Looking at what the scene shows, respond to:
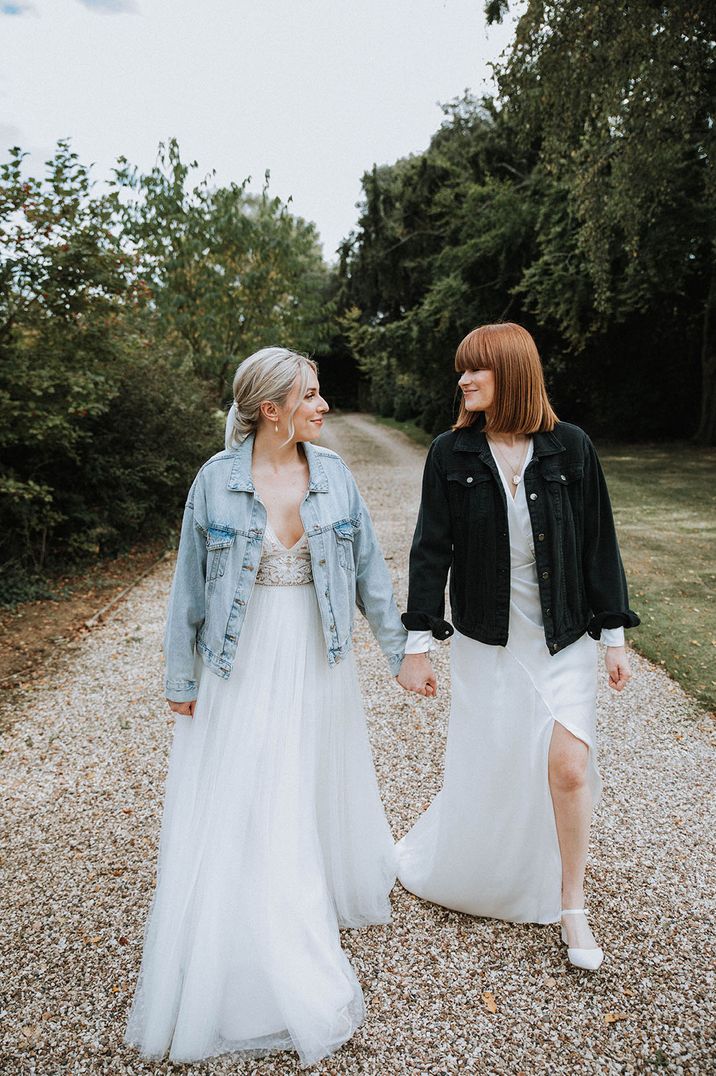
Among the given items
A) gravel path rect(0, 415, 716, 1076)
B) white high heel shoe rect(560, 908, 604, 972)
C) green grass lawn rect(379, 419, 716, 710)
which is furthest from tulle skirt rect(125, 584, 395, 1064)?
green grass lawn rect(379, 419, 716, 710)

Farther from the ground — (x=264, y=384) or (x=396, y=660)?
(x=264, y=384)

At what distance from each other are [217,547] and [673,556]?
24.4ft

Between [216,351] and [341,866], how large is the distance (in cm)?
1218

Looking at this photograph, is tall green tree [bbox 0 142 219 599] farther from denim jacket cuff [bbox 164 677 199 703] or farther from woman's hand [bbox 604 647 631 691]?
woman's hand [bbox 604 647 631 691]

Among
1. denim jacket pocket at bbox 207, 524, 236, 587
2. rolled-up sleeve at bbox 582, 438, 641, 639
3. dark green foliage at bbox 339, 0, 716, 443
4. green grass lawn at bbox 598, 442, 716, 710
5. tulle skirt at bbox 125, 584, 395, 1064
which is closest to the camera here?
tulle skirt at bbox 125, 584, 395, 1064

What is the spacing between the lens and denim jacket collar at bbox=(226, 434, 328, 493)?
91.8 inches

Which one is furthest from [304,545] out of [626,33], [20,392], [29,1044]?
[626,33]

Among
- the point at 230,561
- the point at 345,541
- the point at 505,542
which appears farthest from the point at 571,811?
the point at 230,561

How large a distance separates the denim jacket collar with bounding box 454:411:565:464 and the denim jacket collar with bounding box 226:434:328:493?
501 millimetres

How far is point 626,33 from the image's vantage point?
962 cm

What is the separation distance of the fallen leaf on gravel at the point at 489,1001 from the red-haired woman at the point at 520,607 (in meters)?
0.32

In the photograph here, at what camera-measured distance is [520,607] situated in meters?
2.52

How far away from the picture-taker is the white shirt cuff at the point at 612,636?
2.56 m

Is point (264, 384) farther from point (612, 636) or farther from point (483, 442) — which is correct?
point (612, 636)
